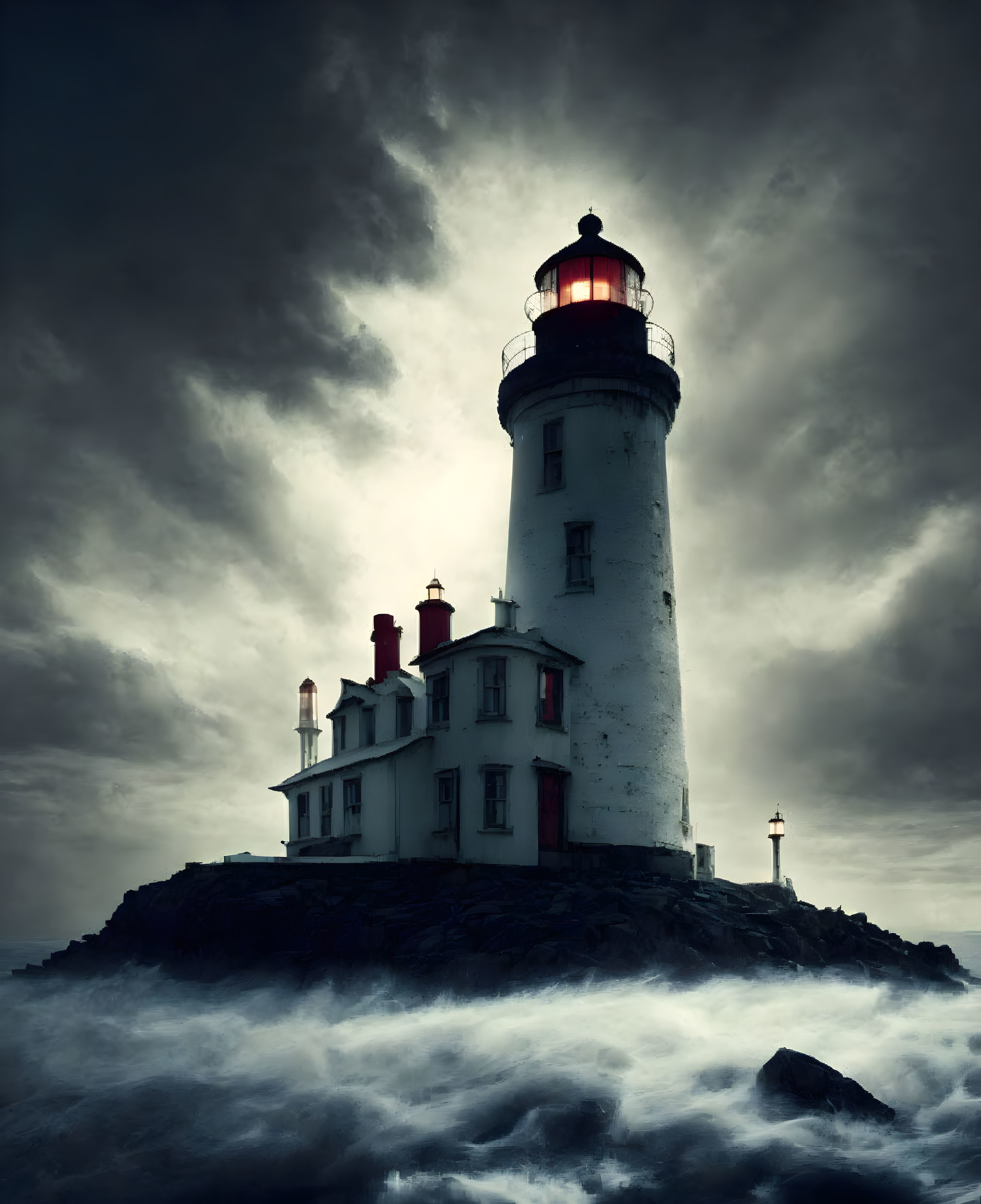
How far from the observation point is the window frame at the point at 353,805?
27.6 m

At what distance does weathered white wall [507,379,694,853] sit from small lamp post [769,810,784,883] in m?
6.96

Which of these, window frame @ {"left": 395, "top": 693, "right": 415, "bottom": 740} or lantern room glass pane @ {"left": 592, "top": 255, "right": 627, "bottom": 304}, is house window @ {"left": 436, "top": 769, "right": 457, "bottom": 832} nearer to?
window frame @ {"left": 395, "top": 693, "right": 415, "bottom": 740}

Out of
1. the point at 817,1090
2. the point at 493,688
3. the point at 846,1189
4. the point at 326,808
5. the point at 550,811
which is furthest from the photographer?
the point at 326,808

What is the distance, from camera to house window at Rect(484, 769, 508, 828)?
2433cm

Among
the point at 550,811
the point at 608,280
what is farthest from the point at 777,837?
the point at 608,280

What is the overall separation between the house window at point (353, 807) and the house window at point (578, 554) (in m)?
7.83

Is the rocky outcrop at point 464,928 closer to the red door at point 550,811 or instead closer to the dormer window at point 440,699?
the red door at point 550,811

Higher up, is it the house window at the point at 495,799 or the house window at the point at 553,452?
the house window at the point at 553,452

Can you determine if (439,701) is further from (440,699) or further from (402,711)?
(402,711)

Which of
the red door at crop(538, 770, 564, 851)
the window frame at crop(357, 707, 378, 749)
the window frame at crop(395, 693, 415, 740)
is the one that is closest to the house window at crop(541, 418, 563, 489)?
the window frame at crop(395, 693, 415, 740)

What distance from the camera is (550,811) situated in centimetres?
2544

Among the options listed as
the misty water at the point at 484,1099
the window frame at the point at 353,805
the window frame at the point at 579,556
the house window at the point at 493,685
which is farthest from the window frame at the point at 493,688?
the misty water at the point at 484,1099

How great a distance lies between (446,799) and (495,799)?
1.50 metres

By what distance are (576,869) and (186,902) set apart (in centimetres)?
928
